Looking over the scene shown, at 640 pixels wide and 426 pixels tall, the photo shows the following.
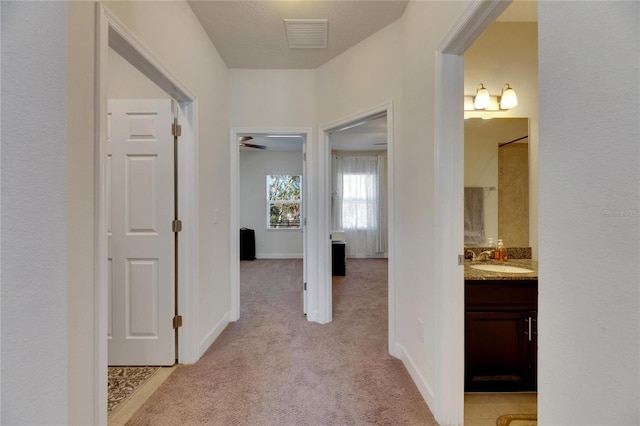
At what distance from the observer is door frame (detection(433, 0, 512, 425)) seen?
1498mm

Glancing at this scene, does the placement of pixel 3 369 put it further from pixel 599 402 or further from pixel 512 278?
pixel 512 278

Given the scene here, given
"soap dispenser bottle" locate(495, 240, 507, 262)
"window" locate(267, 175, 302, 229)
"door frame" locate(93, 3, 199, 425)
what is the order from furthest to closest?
"window" locate(267, 175, 302, 229) < "soap dispenser bottle" locate(495, 240, 507, 262) < "door frame" locate(93, 3, 199, 425)

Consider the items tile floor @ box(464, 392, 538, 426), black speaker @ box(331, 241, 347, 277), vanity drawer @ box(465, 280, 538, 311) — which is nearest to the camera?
tile floor @ box(464, 392, 538, 426)

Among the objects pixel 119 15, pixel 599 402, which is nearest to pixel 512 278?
pixel 599 402

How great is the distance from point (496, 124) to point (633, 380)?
2241 millimetres

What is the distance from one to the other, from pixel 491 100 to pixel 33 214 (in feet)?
9.20

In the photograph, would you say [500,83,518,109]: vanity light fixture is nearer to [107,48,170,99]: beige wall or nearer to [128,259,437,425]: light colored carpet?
[128,259,437,425]: light colored carpet

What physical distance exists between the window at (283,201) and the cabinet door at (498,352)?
546 cm

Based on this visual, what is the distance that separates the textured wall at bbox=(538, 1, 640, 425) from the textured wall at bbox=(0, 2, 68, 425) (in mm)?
1237

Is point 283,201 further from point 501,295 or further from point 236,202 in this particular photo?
point 501,295

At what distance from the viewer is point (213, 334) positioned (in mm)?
2496

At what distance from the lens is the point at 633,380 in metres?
0.53

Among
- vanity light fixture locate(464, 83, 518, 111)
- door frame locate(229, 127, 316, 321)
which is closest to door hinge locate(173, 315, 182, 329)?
door frame locate(229, 127, 316, 321)

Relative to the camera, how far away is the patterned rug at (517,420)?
1564 mm
